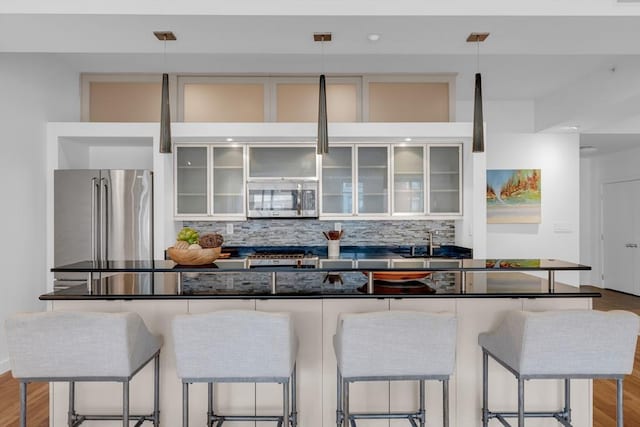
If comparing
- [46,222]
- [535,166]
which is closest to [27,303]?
[46,222]

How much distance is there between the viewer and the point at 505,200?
5.59 m

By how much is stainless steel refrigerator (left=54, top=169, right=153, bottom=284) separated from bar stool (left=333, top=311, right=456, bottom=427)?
9.69 ft

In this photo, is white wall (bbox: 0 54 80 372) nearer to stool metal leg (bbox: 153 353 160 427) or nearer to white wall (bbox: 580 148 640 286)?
stool metal leg (bbox: 153 353 160 427)

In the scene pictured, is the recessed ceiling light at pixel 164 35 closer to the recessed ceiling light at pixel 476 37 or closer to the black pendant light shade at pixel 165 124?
the black pendant light shade at pixel 165 124

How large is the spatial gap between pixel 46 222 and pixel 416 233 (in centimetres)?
390

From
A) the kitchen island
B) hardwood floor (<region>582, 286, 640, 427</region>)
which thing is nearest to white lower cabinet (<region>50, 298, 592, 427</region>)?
the kitchen island

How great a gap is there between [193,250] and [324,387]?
3.53ft

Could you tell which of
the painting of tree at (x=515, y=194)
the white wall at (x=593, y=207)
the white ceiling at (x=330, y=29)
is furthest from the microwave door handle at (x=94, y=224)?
the white wall at (x=593, y=207)

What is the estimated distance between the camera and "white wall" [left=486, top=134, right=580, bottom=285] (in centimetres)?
558

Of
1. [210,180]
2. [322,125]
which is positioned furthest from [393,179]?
[322,125]

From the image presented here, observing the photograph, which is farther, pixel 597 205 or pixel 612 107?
pixel 597 205

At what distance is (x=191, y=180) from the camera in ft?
15.1

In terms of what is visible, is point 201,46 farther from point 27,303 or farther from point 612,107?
point 612,107

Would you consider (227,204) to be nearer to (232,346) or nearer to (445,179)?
(445,179)
